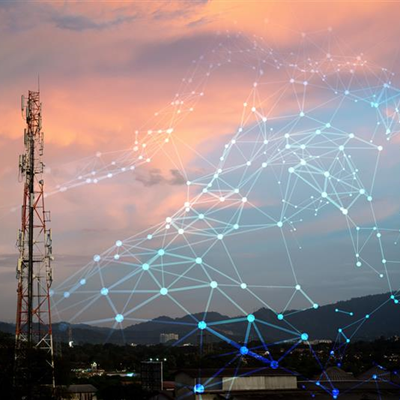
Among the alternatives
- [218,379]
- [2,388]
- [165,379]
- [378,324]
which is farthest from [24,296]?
[378,324]

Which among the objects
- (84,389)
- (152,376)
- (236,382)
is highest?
(152,376)

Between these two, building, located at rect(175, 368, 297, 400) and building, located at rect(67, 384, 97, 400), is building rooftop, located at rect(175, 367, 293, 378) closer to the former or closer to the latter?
building, located at rect(175, 368, 297, 400)

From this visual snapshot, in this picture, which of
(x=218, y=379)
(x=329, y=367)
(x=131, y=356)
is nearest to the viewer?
(x=218, y=379)

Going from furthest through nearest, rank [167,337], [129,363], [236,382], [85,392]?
1. [167,337]
2. [129,363]
3. [85,392]
4. [236,382]

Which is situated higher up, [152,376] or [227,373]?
[152,376]

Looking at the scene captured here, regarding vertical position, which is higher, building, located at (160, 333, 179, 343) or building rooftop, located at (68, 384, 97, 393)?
building, located at (160, 333, 179, 343)

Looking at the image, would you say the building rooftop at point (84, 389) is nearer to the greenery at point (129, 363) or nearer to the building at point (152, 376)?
the greenery at point (129, 363)

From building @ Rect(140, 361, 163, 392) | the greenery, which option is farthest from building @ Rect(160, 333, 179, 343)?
building @ Rect(140, 361, 163, 392)

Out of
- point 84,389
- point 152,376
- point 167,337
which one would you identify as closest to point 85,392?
point 84,389

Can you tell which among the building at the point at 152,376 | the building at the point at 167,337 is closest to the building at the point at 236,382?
the building at the point at 152,376

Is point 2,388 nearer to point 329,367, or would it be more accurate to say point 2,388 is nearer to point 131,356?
point 329,367

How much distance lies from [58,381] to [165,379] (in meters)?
14.7

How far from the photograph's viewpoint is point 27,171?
63.4 ft

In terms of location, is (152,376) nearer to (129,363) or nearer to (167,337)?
(129,363)
